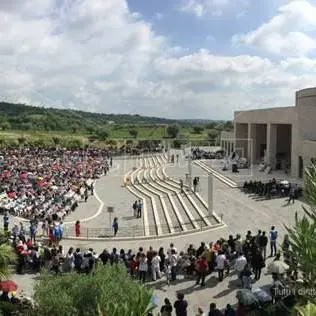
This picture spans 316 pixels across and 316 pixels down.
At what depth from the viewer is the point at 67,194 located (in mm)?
35062

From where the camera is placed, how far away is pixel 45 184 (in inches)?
1537

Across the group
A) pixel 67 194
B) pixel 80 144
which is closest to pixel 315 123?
pixel 67 194

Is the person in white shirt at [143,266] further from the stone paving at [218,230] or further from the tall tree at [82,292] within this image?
the tall tree at [82,292]

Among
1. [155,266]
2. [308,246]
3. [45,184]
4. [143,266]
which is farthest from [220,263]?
[45,184]

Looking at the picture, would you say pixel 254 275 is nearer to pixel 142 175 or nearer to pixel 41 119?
pixel 142 175

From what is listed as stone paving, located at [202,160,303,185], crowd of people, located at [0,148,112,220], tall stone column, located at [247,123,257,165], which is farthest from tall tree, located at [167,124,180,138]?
stone paving, located at [202,160,303,185]

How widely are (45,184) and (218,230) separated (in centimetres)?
1942

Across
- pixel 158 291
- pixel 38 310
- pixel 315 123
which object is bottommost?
pixel 158 291

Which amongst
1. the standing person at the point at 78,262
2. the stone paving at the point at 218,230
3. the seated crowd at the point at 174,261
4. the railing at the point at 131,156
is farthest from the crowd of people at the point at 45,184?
the standing person at the point at 78,262

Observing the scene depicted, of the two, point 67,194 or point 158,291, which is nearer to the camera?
point 158,291

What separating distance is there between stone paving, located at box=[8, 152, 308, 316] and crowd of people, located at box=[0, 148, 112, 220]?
250 cm

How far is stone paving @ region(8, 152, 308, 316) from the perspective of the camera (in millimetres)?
15696

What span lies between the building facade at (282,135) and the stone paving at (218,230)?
4.80m

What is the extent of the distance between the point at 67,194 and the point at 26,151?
133ft
